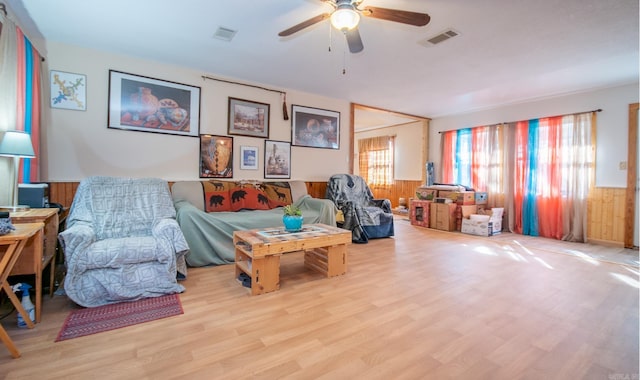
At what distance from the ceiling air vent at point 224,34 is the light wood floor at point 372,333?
7.97ft

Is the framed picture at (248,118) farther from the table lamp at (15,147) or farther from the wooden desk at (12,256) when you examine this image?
the wooden desk at (12,256)

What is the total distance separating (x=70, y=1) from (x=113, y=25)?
392 millimetres

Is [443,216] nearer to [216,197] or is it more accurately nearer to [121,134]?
[216,197]

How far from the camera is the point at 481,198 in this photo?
5801 millimetres

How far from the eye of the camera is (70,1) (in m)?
2.45

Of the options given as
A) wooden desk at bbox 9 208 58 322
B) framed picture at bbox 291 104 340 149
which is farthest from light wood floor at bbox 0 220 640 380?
framed picture at bbox 291 104 340 149

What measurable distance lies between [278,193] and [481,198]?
4072 mm

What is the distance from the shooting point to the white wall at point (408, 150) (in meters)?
7.40

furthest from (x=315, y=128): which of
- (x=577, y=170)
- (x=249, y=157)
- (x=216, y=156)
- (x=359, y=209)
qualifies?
(x=577, y=170)

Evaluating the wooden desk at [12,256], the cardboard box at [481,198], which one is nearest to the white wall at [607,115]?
the cardboard box at [481,198]

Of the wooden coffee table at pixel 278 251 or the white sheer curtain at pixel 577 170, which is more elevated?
the white sheer curtain at pixel 577 170

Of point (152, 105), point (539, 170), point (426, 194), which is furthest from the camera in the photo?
point (426, 194)

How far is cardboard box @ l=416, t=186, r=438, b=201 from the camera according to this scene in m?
6.08

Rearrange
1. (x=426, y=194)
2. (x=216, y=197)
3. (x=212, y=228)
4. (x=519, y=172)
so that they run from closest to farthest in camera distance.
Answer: (x=212, y=228) → (x=216, y=197) → (x=519, y=172) → (x=426, y=194)
